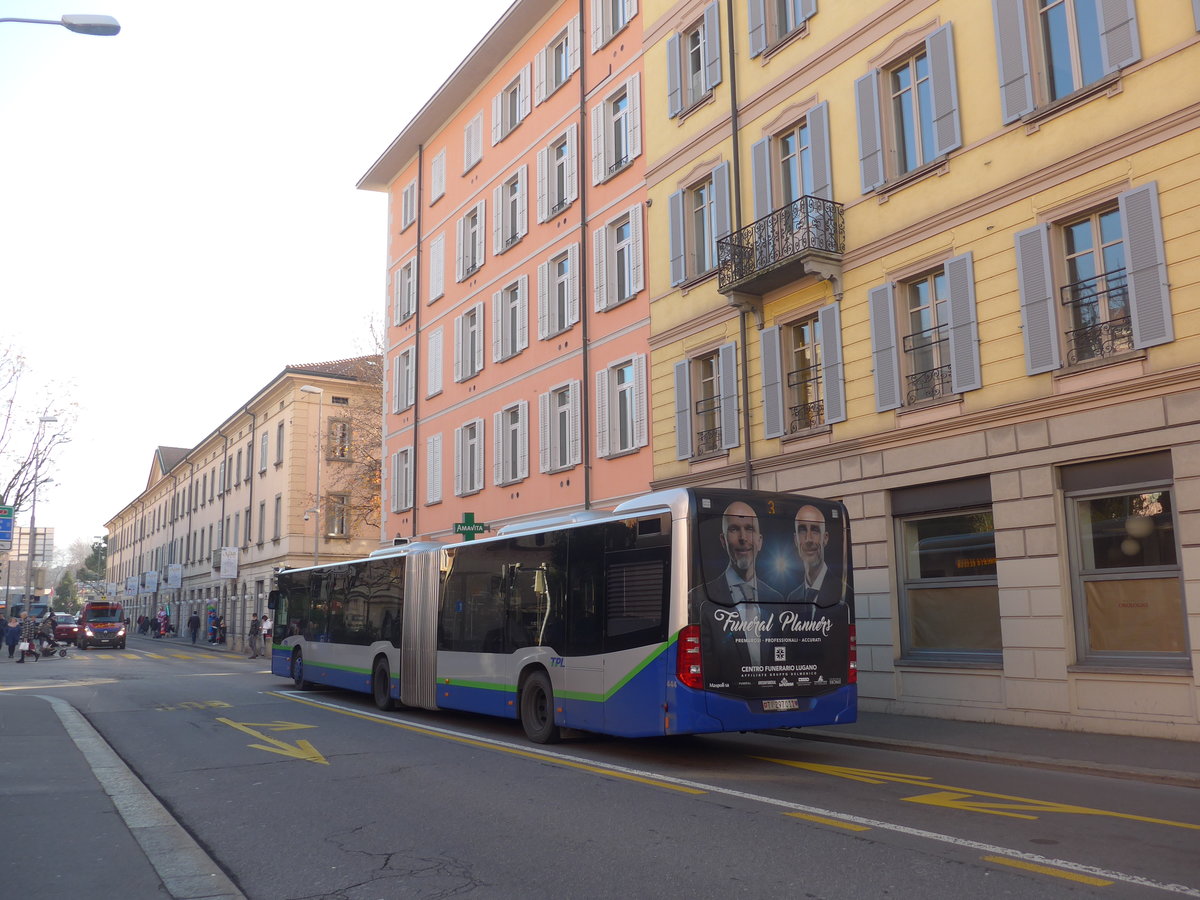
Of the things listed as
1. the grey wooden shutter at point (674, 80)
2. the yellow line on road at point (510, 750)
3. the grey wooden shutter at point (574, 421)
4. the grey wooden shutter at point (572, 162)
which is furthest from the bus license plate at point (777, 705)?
the grey wooden shutter at point (572, 162)

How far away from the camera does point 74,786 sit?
32.6 ft

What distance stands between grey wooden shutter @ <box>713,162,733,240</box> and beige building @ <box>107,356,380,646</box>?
77.9 feet

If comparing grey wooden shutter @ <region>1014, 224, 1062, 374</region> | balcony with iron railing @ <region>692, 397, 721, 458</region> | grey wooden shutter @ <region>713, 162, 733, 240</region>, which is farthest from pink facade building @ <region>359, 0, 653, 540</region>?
grey wooden shutter @ <region>1014, 224, 1062, 374</region>

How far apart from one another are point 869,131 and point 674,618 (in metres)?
10.1

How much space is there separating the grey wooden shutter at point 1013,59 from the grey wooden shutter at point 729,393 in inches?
262

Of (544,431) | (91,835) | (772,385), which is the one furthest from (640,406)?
(91,835)

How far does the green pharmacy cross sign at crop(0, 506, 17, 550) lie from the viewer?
121ft

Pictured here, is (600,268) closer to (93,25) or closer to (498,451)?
(498,451)

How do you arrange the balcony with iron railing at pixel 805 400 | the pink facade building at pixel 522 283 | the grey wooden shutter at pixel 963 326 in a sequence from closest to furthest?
the grey wooden shutter at pixel 963 326, the balcony with iron railing at pixel 805 400, the pink facade building at pixel 522 283

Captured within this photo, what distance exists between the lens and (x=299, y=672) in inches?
901

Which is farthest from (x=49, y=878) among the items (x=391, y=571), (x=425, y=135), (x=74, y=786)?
(x=425, y=135)

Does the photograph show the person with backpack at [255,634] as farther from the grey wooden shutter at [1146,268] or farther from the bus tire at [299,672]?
the grey wooden shutter at [1146,268]

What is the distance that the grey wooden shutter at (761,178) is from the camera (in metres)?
19.5

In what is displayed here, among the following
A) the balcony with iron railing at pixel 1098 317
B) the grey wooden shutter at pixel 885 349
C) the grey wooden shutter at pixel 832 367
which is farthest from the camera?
the grey wooden shutter at pixel 832 367
